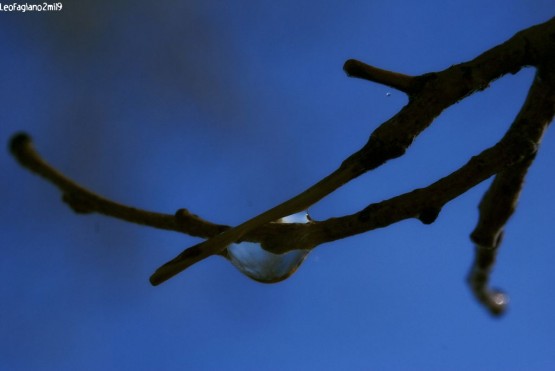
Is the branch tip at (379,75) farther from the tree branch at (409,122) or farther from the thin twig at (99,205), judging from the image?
the thin twig at (99,205)

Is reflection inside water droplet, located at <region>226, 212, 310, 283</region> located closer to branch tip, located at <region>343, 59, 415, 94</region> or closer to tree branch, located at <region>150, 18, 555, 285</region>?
tree branch, located at <region>150, 18, 555, 285</region>

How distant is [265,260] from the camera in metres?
1.00

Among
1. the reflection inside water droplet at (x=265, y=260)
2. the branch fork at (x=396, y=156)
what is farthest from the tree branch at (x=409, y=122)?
the reflection inside water droplet at (x=265, y=260)

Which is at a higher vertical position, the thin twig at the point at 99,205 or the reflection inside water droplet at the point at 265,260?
the thin twig at the point at 99,205

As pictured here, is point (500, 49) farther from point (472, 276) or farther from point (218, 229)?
point (472, 276)

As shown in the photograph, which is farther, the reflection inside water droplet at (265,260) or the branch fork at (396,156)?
the reflection inside water droplet at (265,260)

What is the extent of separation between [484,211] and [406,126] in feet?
1.06

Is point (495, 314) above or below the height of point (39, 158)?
below

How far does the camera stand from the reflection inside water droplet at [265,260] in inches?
38.3

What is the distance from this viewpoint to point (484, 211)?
108 cm

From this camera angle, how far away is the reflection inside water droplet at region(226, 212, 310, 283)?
3.19 feet

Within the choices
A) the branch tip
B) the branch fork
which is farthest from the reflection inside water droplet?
the branch tip

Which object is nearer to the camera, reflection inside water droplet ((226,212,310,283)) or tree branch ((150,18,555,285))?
tree branch ((150,18,555,285))

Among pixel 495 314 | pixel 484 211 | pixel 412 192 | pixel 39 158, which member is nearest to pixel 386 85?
pixel 412 192
